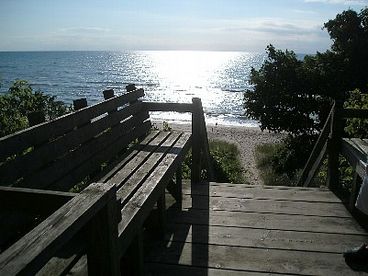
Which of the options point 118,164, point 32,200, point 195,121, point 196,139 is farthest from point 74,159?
point 196,139

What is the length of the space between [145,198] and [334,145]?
3.23 meters

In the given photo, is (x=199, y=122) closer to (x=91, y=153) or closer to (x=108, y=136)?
(x=108, y=136)

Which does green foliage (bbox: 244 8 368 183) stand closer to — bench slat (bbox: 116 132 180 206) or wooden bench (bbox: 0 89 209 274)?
wooden bench (bbox: 0 89 209 274)

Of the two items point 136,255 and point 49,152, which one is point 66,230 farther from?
point 136,255

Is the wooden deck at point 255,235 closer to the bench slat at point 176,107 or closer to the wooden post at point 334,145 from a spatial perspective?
the wooden post at point 334,145

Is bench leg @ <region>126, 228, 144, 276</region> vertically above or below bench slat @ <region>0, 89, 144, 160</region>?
below

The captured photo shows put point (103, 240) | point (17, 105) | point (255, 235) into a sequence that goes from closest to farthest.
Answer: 1. point (103, 240)
2. point (255, 235)
3. point (17, 105)

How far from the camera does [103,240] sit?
6.22ft

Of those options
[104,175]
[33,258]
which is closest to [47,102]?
[104,175]

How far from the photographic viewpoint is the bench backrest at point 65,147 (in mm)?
2523

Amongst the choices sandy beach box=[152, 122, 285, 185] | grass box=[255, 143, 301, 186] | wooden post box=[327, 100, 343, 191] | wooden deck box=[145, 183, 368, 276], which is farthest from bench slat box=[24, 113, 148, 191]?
sandy beach box=[152, 122, 285, 185]

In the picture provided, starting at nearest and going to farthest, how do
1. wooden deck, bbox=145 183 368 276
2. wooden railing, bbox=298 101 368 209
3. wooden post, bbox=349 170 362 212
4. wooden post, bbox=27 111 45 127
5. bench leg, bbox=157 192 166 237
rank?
1. wooden post, bbox=27 111 45 127
2. wooden deck, bbox=145 183 368 276
3. bench leg, bbox=157 192 166 237
4. wooden post, bbox=349 170 362 212
5. wooden railing, bbox=298 101 368 209

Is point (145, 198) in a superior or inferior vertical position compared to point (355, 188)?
superior

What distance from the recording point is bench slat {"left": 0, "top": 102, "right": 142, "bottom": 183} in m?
2.46
